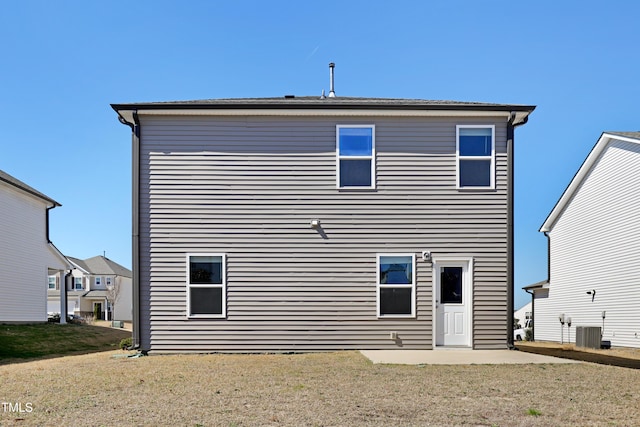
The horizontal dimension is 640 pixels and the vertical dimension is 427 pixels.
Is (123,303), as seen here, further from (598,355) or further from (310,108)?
(598,355)

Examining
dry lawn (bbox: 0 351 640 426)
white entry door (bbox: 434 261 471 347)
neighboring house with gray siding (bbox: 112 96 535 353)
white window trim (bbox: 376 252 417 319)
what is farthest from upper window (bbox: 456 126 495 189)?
dry lawn (bbox: 0 351 640 426)

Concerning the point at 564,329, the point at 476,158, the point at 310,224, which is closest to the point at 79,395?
the point at 310,224

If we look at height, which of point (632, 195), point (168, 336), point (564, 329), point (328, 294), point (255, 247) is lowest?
point (564, 329)

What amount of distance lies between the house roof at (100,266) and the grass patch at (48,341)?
24.5 m

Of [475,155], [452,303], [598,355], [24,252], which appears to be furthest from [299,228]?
[24,252]

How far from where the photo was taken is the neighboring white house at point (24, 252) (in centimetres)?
1923

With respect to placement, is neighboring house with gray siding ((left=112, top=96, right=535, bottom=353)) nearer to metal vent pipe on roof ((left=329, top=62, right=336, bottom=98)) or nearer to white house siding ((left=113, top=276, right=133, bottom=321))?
metal vent pipe on roof ((left=329, top=62, right=336, bottom=98))

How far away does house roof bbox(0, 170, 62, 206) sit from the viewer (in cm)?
1958

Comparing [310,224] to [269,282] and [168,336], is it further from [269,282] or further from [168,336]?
[168,336]

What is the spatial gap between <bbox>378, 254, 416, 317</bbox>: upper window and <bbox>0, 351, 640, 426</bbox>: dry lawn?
6.18 feet

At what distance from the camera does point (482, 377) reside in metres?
7.83

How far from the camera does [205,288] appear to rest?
11.1 metres

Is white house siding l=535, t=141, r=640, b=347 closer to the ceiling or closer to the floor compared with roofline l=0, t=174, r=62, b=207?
closer to the floor

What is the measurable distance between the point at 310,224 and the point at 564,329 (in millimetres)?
15666
